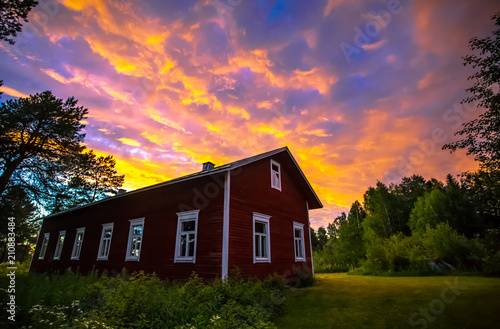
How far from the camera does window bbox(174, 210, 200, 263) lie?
11.1 meters

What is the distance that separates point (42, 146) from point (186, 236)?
15.8m

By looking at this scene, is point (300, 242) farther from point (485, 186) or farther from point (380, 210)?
point (380, 210)

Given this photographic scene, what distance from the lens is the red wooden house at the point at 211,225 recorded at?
10664 millimetres

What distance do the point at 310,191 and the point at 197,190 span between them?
887 cm

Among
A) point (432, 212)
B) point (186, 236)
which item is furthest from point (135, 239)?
point (432, 212)

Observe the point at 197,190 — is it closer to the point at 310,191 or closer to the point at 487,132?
the point at 310,191

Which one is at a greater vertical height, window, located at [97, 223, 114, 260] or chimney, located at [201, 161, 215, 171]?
chimney, located at [201, 161, 215, 171]

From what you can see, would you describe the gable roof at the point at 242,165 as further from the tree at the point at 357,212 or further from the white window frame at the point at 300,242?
the tree at the point at 357,212

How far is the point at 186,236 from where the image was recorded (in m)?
11.6

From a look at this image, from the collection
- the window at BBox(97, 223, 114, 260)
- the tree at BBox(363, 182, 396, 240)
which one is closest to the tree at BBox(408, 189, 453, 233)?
the tree at BBox(363, 182, 396, 240)

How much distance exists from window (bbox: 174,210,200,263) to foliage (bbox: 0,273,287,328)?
1.87 m

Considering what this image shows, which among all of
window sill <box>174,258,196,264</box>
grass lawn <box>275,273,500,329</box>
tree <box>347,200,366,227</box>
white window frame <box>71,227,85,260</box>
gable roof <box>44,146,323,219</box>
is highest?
tree <box>347,200,366,227</box>

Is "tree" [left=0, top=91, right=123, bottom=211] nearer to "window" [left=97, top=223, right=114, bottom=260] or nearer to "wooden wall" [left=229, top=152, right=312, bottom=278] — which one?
"window" [left=97, top=223, right=114, bottom=260]

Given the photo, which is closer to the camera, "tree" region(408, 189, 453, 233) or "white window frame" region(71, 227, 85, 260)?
"white window frame" region(71, 227, 85, 260)
